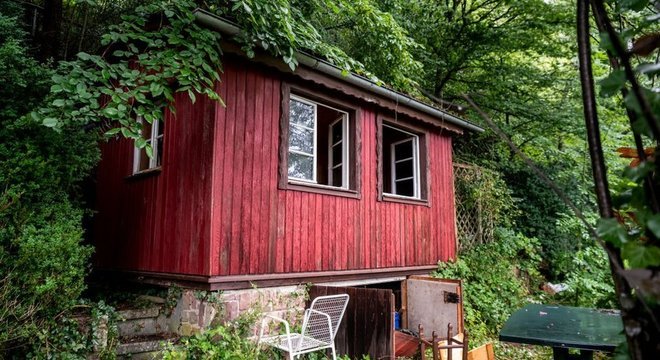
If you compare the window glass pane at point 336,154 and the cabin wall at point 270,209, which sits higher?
the window glass pane at point 336,154

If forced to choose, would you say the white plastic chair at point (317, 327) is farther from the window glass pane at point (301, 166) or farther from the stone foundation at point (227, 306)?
the window glass pane at point (301, 166)

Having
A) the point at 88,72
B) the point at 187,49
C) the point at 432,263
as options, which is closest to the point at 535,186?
the point at 432,263

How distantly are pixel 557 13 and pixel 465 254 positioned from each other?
6535 millimetres

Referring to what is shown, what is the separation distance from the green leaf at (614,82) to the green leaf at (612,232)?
26cm

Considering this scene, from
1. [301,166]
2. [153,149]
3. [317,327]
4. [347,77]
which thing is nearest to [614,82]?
[317,327]

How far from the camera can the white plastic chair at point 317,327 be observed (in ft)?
13.0

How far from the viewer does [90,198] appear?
7.88 m

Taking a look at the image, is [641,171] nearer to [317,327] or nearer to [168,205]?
[317,327]

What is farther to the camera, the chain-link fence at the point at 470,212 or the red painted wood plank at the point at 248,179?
the chain-link fence at the point at 470,212

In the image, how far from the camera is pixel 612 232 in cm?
80

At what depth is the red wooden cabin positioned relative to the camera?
4.52 m

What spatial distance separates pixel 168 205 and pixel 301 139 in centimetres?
195

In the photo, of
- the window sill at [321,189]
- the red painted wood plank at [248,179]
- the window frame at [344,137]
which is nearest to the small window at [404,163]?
the window frame at [344,137]

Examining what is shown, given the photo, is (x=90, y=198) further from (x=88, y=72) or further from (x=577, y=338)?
(x=577, y=338)
